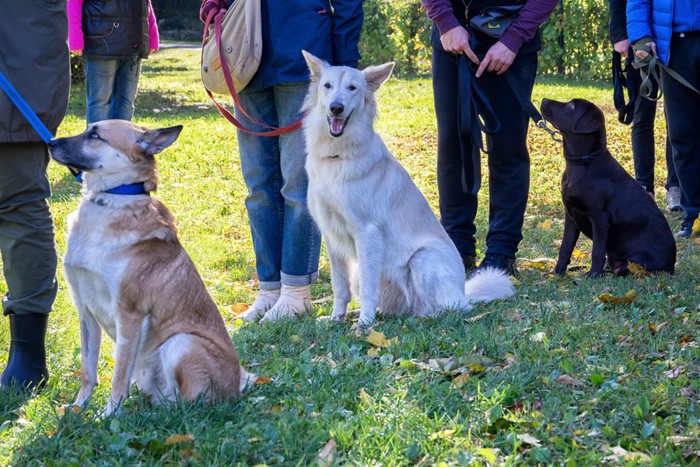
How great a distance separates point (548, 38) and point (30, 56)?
51.3 ft

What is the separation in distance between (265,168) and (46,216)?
5.71ft

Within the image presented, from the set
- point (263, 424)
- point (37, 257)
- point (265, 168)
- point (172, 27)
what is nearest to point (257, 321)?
point (265, 168)

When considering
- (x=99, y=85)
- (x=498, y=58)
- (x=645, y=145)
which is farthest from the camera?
(x=645, y=145)

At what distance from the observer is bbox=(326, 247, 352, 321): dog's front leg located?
5.14 metres

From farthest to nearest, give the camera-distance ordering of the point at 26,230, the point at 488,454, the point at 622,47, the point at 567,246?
the point at 622,47, the point at 567,246, the point at 26,230, the point at 488,454

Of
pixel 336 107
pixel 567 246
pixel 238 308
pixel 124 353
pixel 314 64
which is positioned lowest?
pixel 238 308

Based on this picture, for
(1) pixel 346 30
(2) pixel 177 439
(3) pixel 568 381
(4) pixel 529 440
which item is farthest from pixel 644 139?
(2) pixel 177 439

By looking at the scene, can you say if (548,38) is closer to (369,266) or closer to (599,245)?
(599,245)

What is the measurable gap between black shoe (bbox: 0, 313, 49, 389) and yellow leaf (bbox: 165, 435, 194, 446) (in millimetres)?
1122

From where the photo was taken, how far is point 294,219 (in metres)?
5.24

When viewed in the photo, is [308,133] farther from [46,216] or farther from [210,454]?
[210,454]

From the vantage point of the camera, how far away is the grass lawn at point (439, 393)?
297 centimetres

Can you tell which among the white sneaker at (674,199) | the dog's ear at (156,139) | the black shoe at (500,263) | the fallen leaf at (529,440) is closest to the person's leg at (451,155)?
the black shoe at (500,263)

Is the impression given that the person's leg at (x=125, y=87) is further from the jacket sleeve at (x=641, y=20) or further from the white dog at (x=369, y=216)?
the jacket sleeve at (x=641, y=20)
